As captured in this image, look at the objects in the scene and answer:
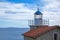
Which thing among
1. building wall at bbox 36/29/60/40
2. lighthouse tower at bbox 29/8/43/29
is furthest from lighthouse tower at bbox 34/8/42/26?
building wall at bbox 36/29/60/40

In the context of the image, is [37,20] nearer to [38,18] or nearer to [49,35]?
[38,18]

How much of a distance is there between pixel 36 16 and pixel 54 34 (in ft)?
20.8

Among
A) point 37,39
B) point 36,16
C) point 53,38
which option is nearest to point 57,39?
point 53,38

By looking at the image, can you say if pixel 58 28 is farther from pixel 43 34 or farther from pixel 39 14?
pixel 39 14

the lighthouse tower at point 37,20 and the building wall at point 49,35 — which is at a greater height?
the lighthouse tower at point 37,20

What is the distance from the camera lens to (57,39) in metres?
24.0

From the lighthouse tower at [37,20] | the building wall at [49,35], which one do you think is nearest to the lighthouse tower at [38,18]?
the lighthouse tower at [37,20]

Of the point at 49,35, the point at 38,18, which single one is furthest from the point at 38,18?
the point at 49,35

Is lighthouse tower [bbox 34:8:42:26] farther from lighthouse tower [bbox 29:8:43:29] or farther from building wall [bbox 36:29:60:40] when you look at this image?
building wall [bbox 36:29:60:40]

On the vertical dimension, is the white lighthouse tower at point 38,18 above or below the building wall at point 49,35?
above

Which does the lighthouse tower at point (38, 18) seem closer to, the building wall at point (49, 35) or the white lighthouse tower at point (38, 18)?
the white lighthouse tower at point (38, 18)

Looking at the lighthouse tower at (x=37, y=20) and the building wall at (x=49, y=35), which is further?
the lighthouse tower at (x=37, y=20)

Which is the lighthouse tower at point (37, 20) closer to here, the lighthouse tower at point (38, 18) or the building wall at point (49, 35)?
the lighthouse tower at point (38, 18)

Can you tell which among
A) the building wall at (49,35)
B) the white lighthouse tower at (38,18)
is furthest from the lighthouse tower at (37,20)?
the building wall at (49,35)
